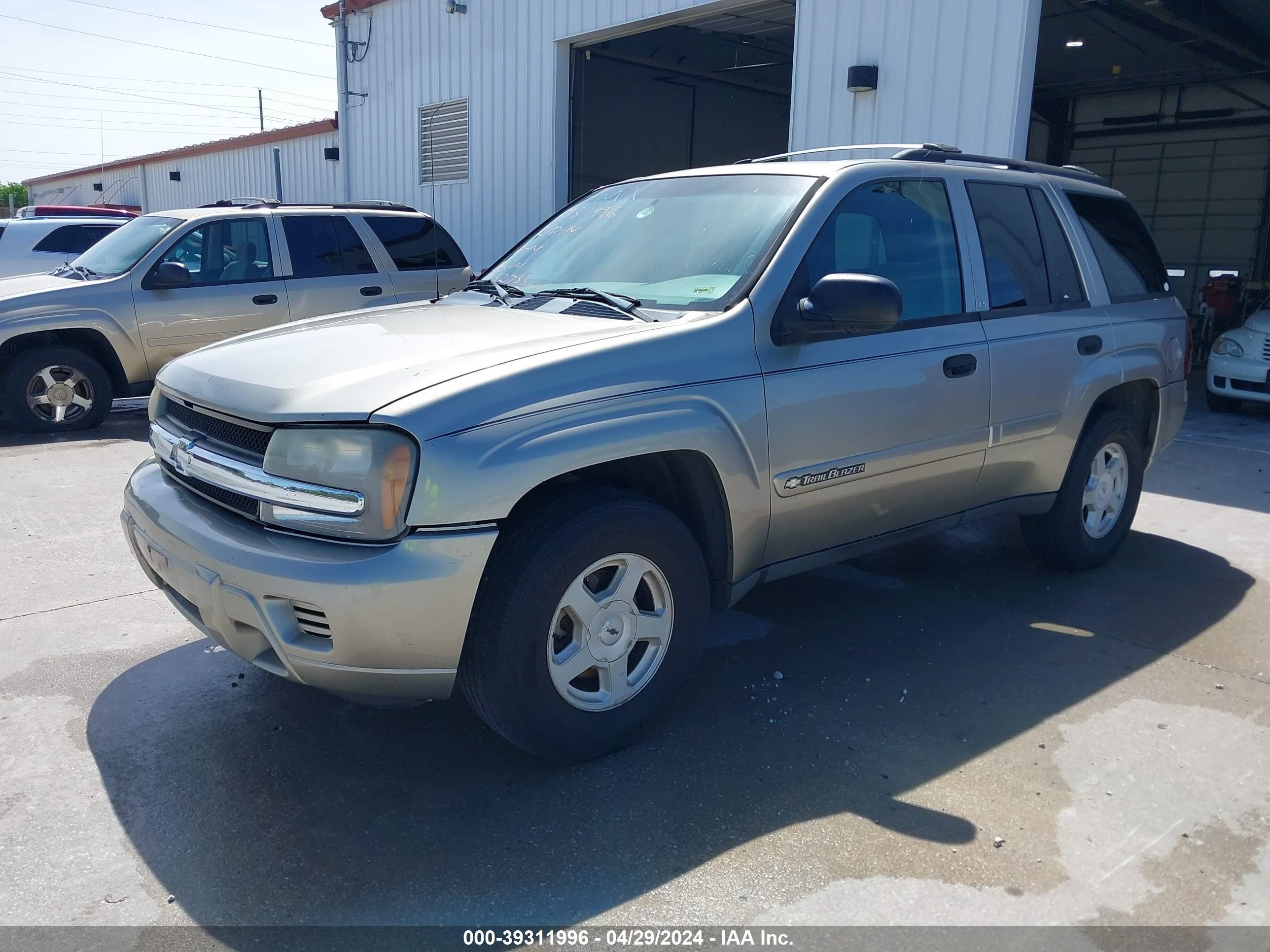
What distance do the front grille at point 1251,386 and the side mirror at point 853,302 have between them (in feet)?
28.6

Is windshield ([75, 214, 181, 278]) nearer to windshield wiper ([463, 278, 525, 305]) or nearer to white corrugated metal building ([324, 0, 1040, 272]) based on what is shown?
white corrugated metal building ([324, 0, 1040, 272])

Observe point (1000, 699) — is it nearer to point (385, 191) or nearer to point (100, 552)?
point (100, 552)

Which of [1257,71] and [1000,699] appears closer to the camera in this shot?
[1000,699]

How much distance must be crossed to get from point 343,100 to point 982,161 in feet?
42.7

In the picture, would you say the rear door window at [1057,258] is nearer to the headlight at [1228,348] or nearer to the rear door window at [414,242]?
the rear door window at [414,242]

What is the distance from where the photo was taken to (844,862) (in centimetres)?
266

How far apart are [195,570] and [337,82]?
560 inches

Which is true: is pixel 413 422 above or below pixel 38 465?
above

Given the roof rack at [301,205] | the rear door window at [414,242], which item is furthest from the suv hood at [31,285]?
the rear door window at [414,242]

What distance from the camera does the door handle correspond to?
387cm

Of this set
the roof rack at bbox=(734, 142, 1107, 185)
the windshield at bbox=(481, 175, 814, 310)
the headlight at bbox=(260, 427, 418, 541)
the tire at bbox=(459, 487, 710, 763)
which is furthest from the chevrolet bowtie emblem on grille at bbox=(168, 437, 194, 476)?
the roof rack at bbox=(734, 142, 1107, 185)

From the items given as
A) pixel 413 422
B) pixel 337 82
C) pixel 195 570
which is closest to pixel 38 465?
pixel 195 570

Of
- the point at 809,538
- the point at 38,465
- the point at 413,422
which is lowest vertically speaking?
the point at 38,465

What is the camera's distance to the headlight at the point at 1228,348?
34.0ft
